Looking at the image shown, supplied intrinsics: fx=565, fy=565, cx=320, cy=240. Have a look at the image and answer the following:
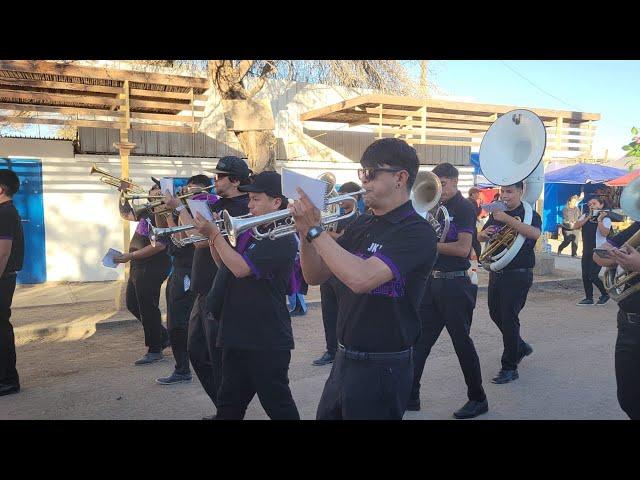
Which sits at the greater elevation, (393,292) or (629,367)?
(393,292)

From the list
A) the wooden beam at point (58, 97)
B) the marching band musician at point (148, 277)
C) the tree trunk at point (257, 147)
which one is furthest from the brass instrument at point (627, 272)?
the wooden beam at point (58, 97)

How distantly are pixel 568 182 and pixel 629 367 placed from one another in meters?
15.7

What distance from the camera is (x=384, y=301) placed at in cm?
245

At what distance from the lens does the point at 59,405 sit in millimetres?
4598

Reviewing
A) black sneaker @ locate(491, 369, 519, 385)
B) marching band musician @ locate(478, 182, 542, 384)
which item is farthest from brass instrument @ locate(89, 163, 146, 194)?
black sneaker @ locate(491, 369, 519, 385)

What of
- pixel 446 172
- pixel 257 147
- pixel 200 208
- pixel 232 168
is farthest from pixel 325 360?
pixel 257 147

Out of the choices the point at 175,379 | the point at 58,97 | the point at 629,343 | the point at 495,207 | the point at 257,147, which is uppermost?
the point at 58,97

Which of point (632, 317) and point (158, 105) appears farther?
point (158, 105)

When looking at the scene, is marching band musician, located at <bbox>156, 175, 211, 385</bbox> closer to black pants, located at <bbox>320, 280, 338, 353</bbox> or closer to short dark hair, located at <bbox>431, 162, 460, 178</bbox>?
black pants, located at <bbox>320, 280, 338, 353</bbox>

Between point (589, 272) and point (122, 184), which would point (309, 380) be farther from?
point (589, 272)

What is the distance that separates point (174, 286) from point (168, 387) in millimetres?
905

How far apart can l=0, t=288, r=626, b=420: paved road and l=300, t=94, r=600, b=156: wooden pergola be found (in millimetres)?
5246

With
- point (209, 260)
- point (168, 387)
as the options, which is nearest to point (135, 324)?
point (168, 387)

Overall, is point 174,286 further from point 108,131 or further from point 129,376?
point 108,131
